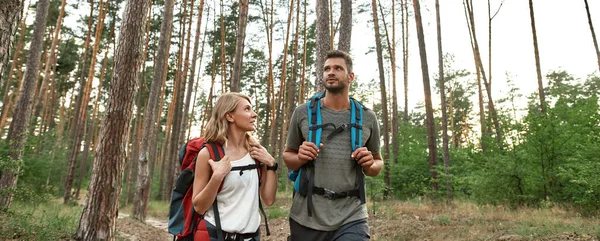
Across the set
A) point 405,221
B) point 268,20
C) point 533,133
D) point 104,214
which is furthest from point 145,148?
point 268,20

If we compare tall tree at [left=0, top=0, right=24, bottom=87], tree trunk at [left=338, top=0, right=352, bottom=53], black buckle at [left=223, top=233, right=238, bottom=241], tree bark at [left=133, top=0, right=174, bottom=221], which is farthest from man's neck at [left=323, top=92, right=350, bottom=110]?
tree bark at [left=133, top=0, right=174, bottom=221]

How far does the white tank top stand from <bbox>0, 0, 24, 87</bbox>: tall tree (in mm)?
2335

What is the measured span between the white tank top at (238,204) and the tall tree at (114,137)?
13.9 feet

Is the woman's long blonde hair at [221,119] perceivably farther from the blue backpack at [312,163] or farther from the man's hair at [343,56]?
the man's hair at [343,56]

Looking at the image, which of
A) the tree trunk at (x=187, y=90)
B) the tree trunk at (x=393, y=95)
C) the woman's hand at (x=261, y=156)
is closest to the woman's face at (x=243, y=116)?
the woman's hand at (x=261, y=156)

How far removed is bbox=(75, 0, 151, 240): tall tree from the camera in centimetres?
584

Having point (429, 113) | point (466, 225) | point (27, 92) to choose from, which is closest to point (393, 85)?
point (429, 113)

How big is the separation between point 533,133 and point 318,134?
9.87 meters

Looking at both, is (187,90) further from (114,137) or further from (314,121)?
(314,121)

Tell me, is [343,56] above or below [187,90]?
below

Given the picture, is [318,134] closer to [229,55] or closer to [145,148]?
[145,148]

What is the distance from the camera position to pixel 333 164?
2.73 meters

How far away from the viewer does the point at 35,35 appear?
33.2 feet

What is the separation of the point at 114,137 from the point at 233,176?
429 centimetres
